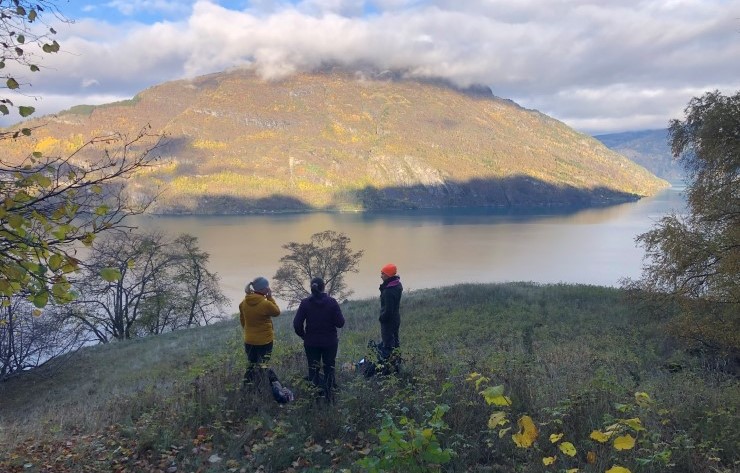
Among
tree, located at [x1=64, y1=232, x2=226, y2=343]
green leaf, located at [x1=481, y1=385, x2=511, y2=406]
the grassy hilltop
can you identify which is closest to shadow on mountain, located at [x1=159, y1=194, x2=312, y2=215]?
tree, located at [x1=64, y1=232, x2=226, y2=343]

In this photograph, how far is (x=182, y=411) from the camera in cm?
571

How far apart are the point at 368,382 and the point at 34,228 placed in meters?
4.06

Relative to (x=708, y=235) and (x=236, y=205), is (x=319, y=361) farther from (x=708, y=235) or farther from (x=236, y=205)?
(x=236, y=205)

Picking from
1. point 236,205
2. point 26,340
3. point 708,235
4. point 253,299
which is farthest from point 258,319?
point 236,205

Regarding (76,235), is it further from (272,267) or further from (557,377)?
(272,267)

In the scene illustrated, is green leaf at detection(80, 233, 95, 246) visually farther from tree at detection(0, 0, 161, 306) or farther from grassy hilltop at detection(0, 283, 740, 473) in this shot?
grassy hilltop at detection(0, 283, 740, 473)

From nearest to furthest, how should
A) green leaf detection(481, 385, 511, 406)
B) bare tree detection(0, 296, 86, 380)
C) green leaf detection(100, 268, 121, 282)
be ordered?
1. green leaf detection(100, 268, 121, 282)
2. green leaf detection(481, 385, 511, 406)
3. bare tree detection(0, 296, 86, 380)

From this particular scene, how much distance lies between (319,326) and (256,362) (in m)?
1.02

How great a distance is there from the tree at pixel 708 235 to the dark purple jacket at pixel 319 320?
9660 millimetres

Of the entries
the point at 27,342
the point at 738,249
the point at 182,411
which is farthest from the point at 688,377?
the point at 27,342

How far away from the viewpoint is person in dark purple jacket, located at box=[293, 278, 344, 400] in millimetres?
6133

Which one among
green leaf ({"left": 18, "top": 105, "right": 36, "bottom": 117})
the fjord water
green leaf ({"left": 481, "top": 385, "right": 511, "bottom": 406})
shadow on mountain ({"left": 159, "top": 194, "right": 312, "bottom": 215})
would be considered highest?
shadow on mountain ({"left": 159, "top": 194, "right": 312, "bottom": 215})

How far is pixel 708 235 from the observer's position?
13.2 meters

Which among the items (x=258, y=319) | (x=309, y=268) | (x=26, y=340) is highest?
(x=258, y=319)
